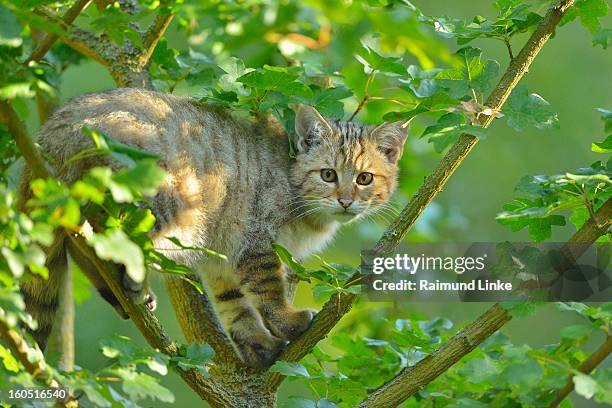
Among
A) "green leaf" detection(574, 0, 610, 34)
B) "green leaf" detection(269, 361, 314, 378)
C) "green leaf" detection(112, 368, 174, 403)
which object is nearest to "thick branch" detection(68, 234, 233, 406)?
"green leaf" detection(269, 361, 314, 378)

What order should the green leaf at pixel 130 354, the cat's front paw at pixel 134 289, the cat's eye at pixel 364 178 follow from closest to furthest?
the green leaf at pixel 130 354 < the cat's front paw at pixel 134 289 < the cat's eye at pixel 364 178

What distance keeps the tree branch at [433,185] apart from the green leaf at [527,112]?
0.16 metres

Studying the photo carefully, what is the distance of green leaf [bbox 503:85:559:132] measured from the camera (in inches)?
121

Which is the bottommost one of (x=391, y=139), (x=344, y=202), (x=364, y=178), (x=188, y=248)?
(x=188, y=248)

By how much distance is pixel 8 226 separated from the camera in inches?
80.7

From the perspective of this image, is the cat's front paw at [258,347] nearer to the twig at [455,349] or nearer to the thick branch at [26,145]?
the twig at [455,349]

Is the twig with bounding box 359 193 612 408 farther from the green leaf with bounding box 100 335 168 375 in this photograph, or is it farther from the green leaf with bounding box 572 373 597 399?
the green leaf with bounding box 100 335 168 375

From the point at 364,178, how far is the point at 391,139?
0.35 meters

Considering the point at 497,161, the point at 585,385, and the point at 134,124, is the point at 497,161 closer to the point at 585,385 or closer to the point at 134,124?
the point at 134,124

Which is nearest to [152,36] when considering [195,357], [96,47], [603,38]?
[96,47]

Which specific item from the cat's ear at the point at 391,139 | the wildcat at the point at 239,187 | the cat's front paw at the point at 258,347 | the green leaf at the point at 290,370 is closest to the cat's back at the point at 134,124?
the wildcat at the point at 239,187

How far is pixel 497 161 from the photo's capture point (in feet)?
30.0

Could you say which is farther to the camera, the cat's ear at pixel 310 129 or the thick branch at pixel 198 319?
the cat's ear at pixel 310 129

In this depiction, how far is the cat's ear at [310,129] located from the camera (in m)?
4.75
